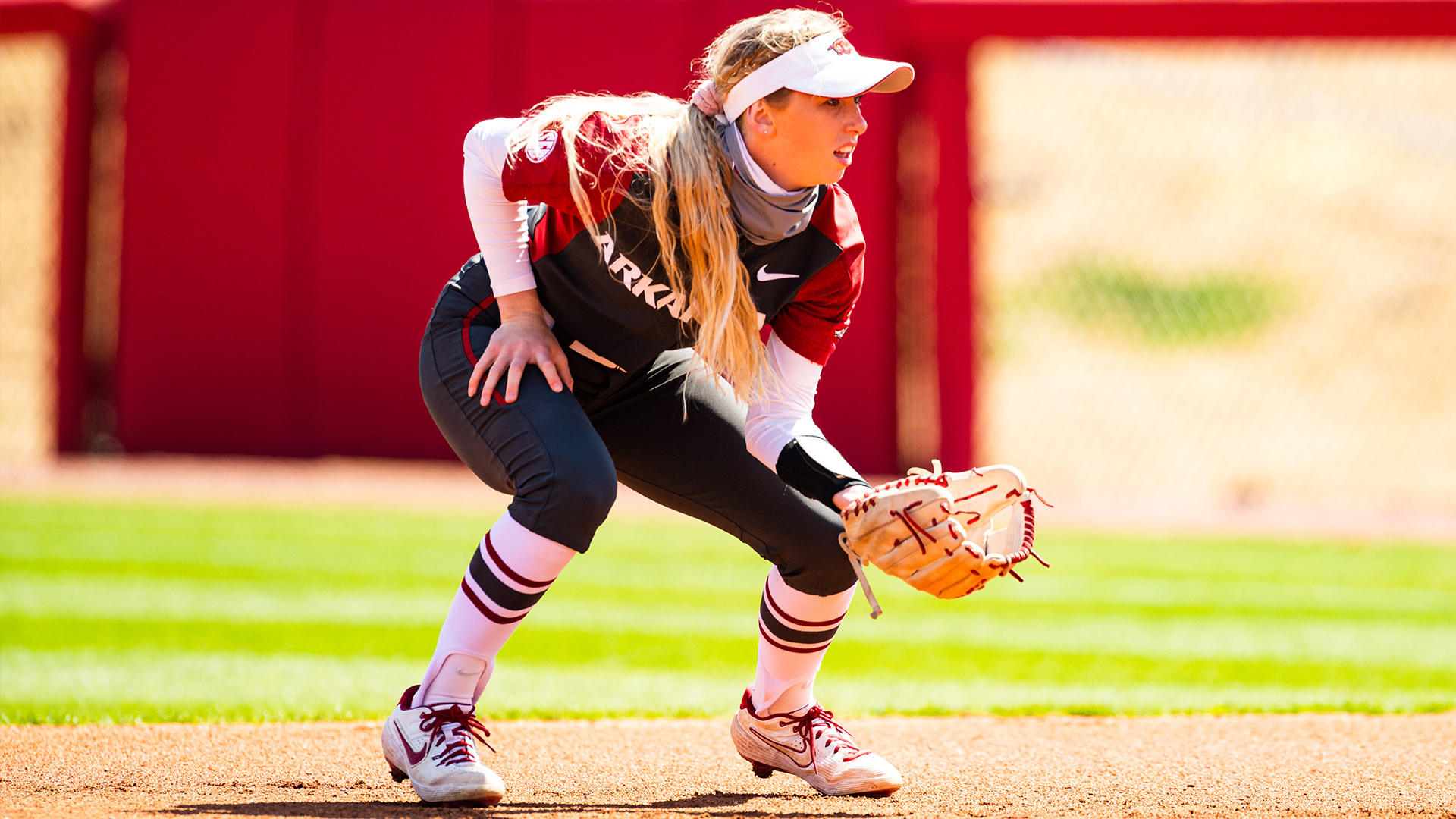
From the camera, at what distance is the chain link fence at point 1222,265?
19000mm

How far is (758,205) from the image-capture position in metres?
2.87

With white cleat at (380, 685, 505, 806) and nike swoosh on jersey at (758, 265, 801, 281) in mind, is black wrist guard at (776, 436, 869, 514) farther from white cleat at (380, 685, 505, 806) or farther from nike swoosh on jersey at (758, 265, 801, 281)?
white cleat at (380, 685, 505, 806)

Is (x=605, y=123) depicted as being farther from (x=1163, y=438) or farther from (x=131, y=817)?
(x=1163, y=438)

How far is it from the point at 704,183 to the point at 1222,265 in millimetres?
26243

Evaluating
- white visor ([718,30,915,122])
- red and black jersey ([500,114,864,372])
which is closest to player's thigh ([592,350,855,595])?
red and black jersey ([500,114,864,372])

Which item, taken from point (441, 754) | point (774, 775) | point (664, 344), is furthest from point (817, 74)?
point (774, 775)

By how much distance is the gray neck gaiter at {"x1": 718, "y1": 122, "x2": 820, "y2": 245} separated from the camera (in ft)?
9.42

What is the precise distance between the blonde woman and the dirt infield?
0.21 m

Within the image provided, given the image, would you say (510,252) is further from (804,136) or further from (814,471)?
(814,471)

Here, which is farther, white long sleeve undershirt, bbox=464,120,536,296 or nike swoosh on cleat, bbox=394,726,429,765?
white long sleeve undershirt, bbox=464,120,536,296

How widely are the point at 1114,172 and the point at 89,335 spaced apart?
888 inches

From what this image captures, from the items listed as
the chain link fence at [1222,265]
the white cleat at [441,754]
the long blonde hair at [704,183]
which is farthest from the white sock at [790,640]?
the chain link fence at [1222,265]

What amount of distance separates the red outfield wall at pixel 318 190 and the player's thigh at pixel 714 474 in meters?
7.08

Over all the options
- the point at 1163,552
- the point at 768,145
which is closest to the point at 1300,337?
the point at 1163,552
